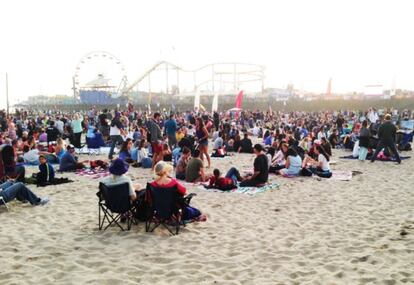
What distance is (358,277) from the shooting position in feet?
12.3

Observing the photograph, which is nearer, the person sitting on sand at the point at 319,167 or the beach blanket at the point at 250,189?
the beach blanket at the point at 250,189

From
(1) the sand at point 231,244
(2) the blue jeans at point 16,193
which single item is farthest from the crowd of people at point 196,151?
(1) the sand at point 231,244

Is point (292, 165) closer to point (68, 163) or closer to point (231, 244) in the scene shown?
point (231, 244)

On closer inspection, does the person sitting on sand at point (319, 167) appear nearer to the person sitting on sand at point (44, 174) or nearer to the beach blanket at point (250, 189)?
the beach blanket at point (250, 189)

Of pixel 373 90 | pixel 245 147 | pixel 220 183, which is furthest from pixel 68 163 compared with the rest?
pixel 373 90

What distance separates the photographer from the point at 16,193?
20.2 feet

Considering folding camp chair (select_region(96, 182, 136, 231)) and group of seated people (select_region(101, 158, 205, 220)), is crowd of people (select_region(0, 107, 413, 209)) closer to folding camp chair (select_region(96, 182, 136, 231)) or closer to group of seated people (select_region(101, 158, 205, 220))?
group of seated people (select_region(101, 158, 205, 220))

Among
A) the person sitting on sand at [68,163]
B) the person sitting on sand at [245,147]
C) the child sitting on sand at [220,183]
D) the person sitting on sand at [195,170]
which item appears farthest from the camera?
the person sitting on sand at [245,147]

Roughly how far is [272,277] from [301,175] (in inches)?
228

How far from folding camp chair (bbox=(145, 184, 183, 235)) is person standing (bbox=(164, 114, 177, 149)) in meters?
7.22

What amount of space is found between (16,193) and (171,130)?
6663mm

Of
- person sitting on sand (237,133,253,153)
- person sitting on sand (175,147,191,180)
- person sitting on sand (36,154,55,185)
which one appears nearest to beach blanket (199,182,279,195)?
person sitting on sand (175,147,191,180)

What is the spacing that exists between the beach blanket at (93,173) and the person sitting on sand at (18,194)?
8.22ft

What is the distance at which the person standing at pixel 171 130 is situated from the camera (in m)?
12.3
